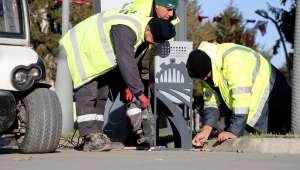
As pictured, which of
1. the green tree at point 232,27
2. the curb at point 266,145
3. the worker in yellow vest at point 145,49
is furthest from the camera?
the green tree at point 232,27

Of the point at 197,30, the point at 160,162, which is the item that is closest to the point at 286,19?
the point at 197,30

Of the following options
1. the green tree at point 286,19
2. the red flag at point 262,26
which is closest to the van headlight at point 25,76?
the green tree at point 286,19

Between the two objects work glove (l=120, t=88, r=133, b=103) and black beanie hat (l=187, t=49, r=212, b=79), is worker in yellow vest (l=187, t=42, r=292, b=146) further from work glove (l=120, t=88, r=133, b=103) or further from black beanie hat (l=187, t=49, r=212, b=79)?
work glove (l=120, t=88, r=133, b=103)

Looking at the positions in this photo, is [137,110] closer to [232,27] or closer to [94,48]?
[94,48]

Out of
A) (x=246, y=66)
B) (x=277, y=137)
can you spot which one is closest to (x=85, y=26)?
(x=246, y=66)

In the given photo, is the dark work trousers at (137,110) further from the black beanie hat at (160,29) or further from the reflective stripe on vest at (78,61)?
the black beanie hat at (160,29)

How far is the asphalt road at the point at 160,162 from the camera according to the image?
5.57 m

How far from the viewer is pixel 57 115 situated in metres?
7.16

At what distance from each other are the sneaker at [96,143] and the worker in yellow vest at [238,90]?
108 cm

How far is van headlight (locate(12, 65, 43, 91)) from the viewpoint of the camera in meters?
6.99

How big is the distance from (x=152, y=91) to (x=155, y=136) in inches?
22.7

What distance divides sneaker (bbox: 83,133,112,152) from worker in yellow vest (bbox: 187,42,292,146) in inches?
42.4

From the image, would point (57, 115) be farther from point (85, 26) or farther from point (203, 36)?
point (203, 36)

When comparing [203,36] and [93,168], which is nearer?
[93,168]
